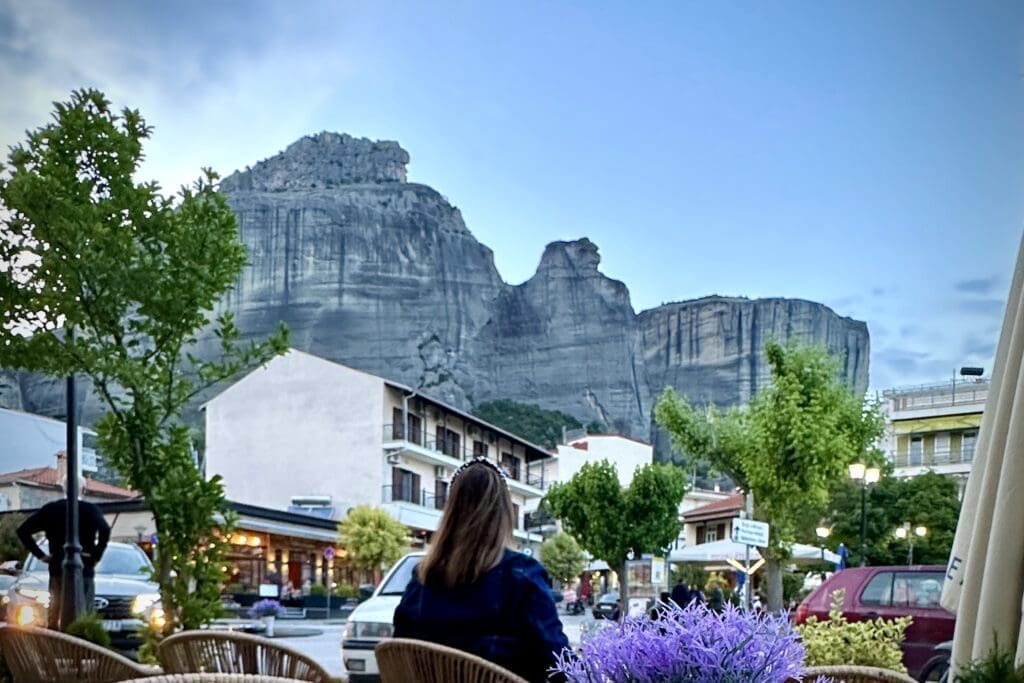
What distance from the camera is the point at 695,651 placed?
103cm

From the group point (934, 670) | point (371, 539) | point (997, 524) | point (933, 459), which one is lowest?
point (371, 539)

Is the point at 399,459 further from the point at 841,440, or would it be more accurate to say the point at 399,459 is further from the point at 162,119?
the point at 162,119

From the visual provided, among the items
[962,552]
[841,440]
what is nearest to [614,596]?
[841,440]

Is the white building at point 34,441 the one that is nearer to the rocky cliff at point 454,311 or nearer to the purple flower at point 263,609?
the purple flower at point 263,609

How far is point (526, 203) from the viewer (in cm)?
4738

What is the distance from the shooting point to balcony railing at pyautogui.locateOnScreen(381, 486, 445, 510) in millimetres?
32906

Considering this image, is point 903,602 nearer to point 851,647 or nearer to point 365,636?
point 851,647

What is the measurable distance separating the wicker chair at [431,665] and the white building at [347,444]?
29133 millimetres

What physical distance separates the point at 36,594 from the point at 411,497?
28.1 m

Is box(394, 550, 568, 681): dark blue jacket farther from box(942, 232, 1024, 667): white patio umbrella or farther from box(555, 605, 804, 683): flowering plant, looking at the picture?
box(555, 605, 804, 683): flowering plant

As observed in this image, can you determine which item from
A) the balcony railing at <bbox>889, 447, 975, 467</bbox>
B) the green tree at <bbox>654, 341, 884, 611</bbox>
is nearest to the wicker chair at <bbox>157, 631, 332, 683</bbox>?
the green tree at <bbox>654, 341, 884, 611</bbox>

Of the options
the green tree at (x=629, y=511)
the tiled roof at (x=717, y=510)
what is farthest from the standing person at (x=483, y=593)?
the tiled roof at (x=717, y=510)

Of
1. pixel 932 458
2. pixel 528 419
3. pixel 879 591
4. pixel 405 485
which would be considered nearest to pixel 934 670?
pixel 879 591

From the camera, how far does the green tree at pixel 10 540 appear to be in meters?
6.49
